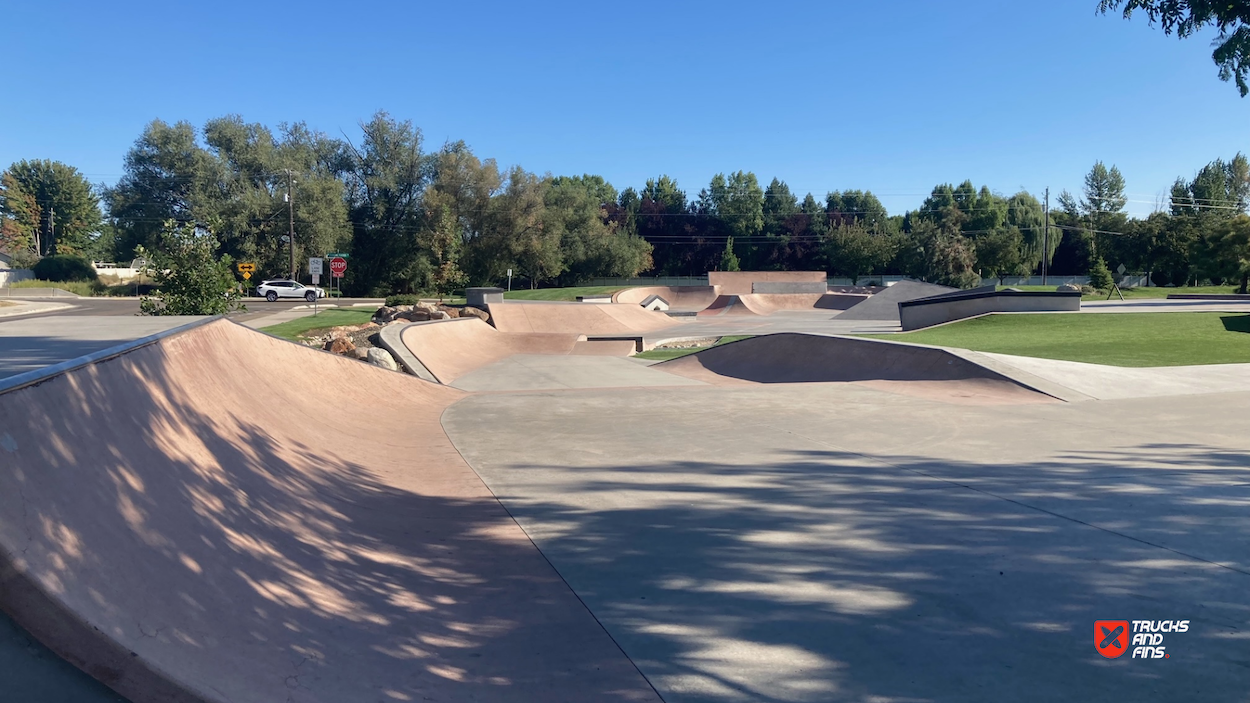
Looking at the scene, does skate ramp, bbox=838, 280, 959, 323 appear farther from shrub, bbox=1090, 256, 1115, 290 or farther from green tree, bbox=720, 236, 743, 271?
green tree, bbox=720, 236, 743, 271

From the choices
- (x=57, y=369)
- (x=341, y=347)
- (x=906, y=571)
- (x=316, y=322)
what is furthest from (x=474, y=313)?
(x=906, y=571)

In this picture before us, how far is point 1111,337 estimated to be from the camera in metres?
17.3

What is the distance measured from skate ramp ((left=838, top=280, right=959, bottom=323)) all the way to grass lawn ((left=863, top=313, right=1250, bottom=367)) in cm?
1233

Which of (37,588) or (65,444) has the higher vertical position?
(65,444)

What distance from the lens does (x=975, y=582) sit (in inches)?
154

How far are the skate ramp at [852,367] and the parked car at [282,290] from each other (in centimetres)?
3175

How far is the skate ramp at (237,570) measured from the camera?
99.5 inches

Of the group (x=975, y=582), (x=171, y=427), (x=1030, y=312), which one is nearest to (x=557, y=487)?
(x=171, y=427)

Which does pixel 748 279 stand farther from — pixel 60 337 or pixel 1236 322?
pixel 60 337

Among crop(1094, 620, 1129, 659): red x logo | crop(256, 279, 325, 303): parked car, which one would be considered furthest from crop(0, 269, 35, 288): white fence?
crop(1094, 620, 1129, 659): red x logo

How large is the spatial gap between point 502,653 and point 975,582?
2.49 metres

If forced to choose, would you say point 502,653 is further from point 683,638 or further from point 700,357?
point 700,357

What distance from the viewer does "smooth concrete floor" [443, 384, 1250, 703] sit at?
3.05 metres

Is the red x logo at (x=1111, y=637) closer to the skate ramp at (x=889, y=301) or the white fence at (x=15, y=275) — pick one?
the skate ramp at (x=889, y=301)
